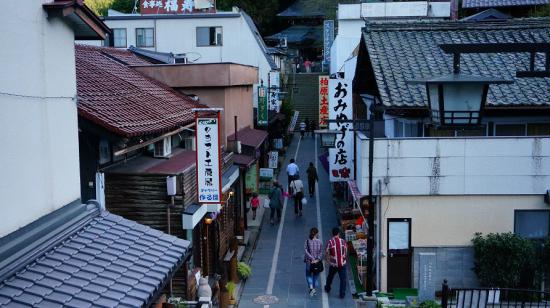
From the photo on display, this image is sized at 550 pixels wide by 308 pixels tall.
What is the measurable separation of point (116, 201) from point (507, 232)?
10090mm

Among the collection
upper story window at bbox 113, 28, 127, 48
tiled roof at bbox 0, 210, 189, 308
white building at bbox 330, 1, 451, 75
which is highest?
white building at bbox 330, 1, 451, 75

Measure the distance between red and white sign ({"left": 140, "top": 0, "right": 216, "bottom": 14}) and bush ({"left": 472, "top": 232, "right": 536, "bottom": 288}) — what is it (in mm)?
29402

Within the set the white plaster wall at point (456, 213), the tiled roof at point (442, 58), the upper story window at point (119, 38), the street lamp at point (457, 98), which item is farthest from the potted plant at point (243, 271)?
the upper story window at point (119, 38)

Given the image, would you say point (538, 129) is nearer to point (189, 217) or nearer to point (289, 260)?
point (289, 260)

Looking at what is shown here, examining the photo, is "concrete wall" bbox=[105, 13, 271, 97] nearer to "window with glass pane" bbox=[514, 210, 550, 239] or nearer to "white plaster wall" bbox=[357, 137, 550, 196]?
"white plaster wall" bbox=[357, 137, 550, 196]

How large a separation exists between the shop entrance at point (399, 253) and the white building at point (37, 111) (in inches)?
375

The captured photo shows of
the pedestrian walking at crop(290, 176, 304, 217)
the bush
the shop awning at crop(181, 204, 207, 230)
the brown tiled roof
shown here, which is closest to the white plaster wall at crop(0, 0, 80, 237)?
the shop awning at crop(181, 204, 207, 230)

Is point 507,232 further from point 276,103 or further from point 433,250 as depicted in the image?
point 276,103

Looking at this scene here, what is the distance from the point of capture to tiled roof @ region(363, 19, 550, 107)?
674 inches

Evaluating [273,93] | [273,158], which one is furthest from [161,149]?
[273,93]

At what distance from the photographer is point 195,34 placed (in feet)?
134

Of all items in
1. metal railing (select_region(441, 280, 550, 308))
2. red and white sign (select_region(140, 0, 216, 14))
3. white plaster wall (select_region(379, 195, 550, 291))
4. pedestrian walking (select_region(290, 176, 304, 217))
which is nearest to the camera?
metal railing (select_region(441, 280, 550, 308))

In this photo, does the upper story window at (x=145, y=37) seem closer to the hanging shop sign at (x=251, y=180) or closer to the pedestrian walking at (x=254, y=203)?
the hanging shop sign at (x=251, y=180)

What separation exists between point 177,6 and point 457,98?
35976mm
